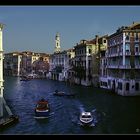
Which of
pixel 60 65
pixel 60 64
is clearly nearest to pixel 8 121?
pixel 60 65

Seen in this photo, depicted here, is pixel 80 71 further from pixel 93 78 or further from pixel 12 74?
pixel 12 74

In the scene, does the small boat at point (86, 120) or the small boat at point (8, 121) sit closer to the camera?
the small boat at point (8, 121)

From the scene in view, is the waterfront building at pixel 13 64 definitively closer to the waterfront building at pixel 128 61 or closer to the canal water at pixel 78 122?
the waterfront building at pixel 128 61

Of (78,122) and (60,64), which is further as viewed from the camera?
(60,64)

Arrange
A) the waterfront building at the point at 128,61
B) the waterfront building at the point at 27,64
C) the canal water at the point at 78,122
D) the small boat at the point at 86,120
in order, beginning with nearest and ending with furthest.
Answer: the canal water at the point at 78,122, the small boat at the point at 86,120, the waterfront building at the point at 128,61, the waterfront building at the point at 27,64

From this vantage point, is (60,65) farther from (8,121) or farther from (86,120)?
(8,121)

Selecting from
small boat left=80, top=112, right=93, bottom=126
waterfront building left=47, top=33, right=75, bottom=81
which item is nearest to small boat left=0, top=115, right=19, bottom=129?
small boat left=80, top=112, right=93, bottom=126

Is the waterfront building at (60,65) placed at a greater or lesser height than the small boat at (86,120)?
greater

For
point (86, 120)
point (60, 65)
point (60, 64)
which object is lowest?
point (86, 120)

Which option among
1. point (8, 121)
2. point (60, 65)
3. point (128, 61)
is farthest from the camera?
point (60, 65)

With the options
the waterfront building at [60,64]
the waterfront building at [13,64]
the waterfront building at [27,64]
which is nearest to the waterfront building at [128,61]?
the waterfront building at [60,64]

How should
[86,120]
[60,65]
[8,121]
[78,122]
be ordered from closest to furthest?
[8,121] → [86,120] → [78,122] → [60,65]

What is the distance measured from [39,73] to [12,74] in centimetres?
511
